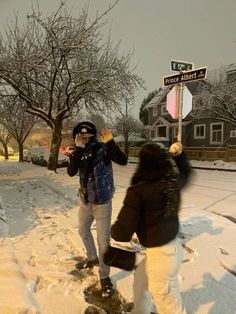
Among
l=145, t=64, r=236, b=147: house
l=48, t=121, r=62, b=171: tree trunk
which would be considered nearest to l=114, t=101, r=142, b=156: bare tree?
l=145, t=64, r=236, b=147: house

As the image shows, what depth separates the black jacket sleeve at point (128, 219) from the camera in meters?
2.87

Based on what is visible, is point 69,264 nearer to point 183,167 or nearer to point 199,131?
point 183,167

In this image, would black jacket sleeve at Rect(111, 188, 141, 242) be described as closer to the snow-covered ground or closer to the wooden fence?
the snow-covered ground

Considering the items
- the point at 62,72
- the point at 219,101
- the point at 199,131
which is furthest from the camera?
the point at 199,131

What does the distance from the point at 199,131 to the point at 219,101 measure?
1179 cm

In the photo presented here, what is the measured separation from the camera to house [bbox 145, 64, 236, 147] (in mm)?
34844

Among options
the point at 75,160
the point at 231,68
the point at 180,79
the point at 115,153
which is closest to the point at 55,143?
the point at 180,79

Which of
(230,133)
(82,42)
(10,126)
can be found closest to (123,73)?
(82,42)

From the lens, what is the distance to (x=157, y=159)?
2971mm

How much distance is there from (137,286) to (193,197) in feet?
25.1

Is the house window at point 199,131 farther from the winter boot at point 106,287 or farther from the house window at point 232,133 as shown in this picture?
the winter boot at point 106,287

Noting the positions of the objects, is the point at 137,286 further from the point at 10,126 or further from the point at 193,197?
the point at 10,126

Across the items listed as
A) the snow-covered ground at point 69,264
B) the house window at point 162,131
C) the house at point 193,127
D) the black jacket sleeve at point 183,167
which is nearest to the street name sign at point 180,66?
the snow-covered ground at point 69,264

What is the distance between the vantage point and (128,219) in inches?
113
